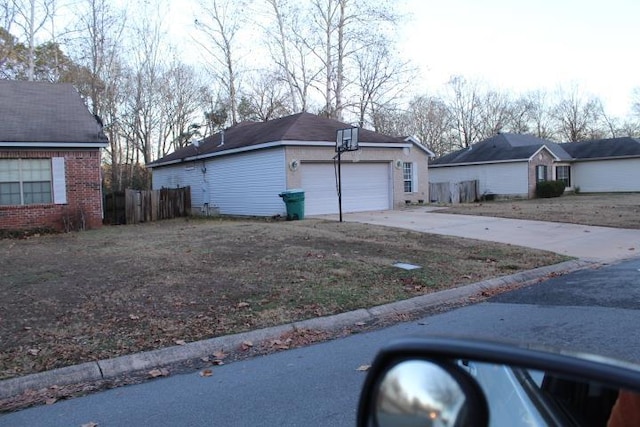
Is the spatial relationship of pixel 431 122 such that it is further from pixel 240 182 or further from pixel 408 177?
pixel 240 182

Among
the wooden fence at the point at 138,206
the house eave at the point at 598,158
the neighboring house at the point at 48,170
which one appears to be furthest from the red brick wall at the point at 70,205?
the house eave at the point at 598,158

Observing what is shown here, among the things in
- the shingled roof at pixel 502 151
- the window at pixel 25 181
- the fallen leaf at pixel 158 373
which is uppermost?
the shingled roof at pixel 502 151

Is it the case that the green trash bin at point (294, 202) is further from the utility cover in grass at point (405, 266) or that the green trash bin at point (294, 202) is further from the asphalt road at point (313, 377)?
the asphalt road at point (313, 377)

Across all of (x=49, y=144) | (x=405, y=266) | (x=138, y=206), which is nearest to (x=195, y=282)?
(x=405, y=266)

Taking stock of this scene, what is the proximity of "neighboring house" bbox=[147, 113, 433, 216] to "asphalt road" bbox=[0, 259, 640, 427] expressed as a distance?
46.7ft

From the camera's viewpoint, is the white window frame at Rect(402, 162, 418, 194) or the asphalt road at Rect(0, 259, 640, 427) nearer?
the asphalt road at Rect(0, 259, 640, 427)

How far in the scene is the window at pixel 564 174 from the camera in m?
41.7

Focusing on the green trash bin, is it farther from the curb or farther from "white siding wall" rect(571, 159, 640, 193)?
"white siding wall" rect(571, 159, 640, 193)

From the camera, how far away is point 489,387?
1.53 metres

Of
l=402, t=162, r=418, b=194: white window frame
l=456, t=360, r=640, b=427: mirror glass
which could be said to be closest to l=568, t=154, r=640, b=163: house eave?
l=402, t=162, r=418, b=194: white window frame

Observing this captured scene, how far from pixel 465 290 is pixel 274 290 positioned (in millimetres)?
3037

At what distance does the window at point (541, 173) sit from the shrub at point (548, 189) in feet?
2.84

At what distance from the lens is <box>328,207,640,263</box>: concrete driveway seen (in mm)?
12227

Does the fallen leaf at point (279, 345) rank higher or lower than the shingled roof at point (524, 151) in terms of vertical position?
lower
